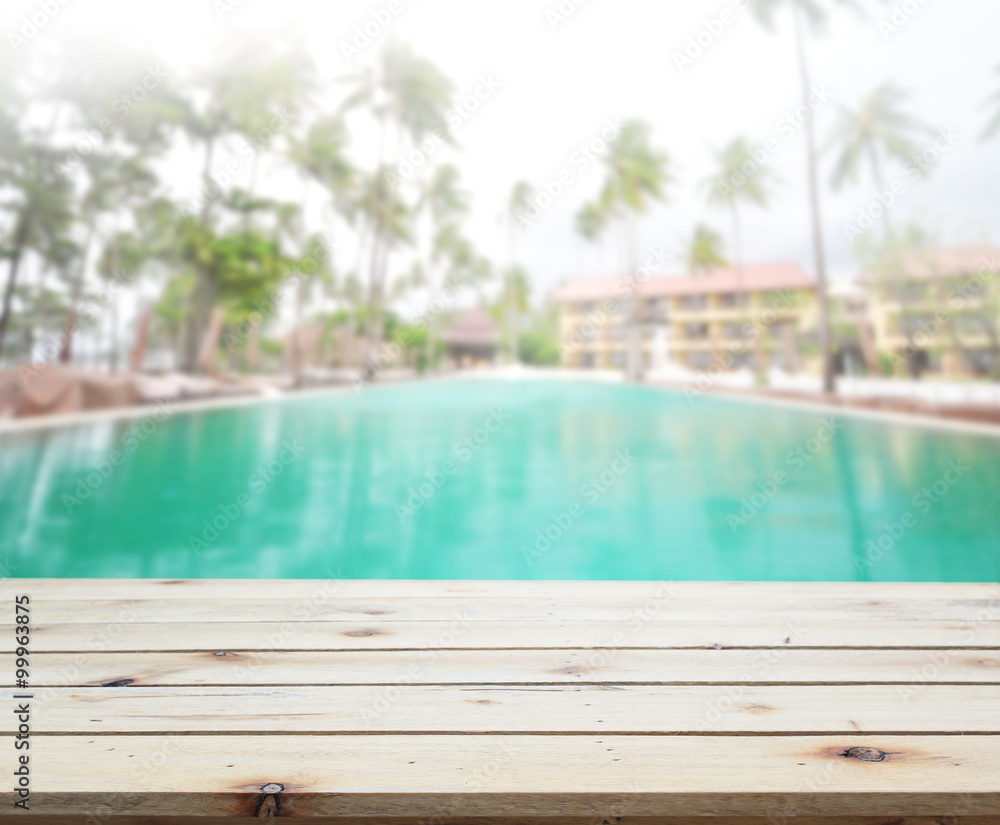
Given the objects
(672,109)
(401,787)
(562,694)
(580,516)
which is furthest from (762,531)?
(672,109)

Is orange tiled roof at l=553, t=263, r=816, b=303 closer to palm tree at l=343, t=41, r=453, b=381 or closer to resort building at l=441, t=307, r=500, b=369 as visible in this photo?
resort building at l=441, t=307, r=500, b=369

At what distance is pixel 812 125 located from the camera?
17.8 m

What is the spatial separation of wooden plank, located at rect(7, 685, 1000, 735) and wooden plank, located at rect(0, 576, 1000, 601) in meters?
0.67

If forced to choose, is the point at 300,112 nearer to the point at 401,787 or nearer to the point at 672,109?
the point at 672,109

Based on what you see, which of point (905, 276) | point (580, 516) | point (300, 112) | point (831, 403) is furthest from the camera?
point (300, 112)

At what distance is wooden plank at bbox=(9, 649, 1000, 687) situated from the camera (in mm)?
1667

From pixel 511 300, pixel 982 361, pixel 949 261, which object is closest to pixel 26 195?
pixel 949 261

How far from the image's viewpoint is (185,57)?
2050 cm

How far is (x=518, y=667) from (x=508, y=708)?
0.69 ft

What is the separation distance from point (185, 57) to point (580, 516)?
69.5ft

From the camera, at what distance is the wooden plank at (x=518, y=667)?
1667mm

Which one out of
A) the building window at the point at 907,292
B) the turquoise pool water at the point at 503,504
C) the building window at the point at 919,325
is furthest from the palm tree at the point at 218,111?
the building window at the point at 907,292

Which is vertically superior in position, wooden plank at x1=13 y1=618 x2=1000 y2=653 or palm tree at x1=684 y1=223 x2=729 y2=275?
palm tree at x1=684 y1=223 x2=729 y2=275

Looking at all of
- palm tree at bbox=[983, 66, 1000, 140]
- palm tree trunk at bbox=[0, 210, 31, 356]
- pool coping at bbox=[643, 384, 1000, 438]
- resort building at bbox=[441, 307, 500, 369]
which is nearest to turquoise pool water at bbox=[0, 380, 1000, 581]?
pool coping at bbox=[643, 384, 1000, 438]
